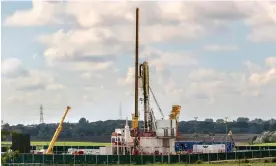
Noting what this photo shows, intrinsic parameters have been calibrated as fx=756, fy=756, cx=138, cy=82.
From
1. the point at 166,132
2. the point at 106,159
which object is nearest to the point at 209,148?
the point at 166,132

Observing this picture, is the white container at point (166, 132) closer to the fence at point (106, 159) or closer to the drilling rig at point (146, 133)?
the drilling rig at point (146, 133)

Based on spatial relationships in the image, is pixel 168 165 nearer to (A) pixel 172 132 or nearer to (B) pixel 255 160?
(B) pixel 255 160

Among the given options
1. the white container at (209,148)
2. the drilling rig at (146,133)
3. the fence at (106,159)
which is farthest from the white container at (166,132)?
the fence at (106,159)

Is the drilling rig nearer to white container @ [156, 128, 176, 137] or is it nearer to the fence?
white container @ [156, 128, 176, 137]

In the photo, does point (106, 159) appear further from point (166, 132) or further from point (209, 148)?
point (209, 148)

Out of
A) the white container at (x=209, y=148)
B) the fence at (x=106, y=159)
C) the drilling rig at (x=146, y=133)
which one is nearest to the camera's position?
the fence at (x=106, y=159)

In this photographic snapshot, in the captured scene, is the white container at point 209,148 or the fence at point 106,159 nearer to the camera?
the fence at point 106,159

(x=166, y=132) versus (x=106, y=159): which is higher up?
(x=166, y=132)

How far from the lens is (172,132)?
9400cm

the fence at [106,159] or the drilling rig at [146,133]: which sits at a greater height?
the drilling rig at [146,133]

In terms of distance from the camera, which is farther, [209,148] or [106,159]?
[209,148]

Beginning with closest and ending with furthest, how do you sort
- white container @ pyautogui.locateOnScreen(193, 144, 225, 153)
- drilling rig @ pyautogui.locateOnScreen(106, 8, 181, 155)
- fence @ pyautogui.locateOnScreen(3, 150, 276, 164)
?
fence @ pyautogui.locateOnScreen(3, 150, 276, 164) < drilling rig @ pyautogui.locateOnScreen(106, 8, 181, 155) < white container @ pyautogui.locateOnScreen(193, 144, 225, 153)

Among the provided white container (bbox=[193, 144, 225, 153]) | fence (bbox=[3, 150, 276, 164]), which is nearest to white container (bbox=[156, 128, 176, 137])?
white container (bbox=[193, 144, 225, 153])

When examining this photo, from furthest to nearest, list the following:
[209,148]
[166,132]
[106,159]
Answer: [209,148]
[166,132]
[106,159]
